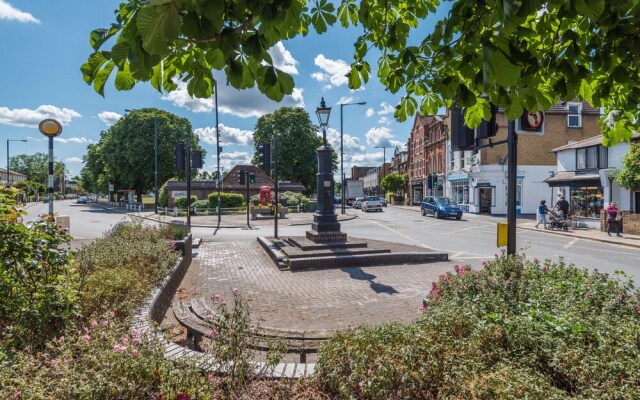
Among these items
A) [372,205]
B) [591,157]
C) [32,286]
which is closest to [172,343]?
[32,286]

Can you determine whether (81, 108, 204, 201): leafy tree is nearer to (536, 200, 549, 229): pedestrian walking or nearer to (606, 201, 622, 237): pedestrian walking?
(536, 200, 549, 229): pedestrian walking

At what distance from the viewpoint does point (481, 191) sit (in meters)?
34.3

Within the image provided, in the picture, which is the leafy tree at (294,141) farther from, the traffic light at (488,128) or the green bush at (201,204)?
the traffic light at (488,128)

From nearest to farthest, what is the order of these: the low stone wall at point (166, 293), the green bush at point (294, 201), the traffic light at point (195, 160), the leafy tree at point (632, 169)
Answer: the low stone wall at point (166, 293), the leafy tree at point (632, 169), the traffic light at point (195, 160), the green bush at point (294, 201)

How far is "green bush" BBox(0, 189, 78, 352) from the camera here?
3.12 meters

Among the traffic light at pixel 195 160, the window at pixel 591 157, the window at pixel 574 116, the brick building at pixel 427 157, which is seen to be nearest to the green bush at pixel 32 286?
the traffic light at pixel 195 160

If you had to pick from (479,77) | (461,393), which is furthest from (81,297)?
(479,77)

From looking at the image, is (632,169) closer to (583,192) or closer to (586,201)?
(586,201)

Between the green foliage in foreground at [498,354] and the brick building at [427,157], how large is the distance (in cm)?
3676

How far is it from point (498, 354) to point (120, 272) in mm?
4814

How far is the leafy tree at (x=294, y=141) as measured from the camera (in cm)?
5312

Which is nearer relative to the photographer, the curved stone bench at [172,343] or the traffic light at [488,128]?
the curved stone bench at [172,343]

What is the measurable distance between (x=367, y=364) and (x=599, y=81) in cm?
355

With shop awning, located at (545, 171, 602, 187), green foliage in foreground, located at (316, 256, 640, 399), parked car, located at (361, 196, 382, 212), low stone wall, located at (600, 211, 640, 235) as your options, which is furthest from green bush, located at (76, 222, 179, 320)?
parked car, located at (361, 196, 382, 212)
